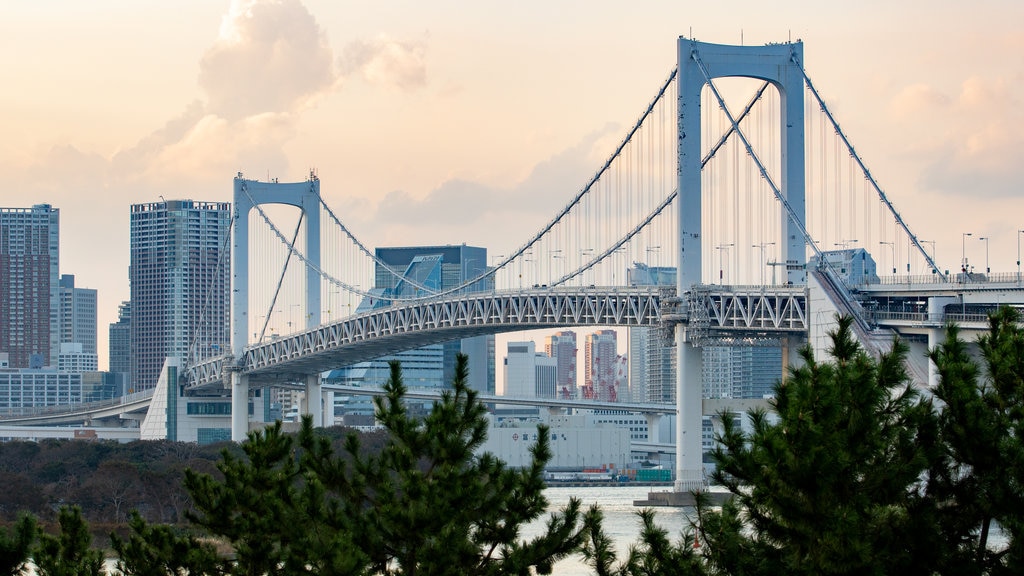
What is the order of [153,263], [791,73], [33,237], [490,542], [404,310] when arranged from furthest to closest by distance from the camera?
[33,237]
[153,263]
[404,310]
[791,73]
[490,542]

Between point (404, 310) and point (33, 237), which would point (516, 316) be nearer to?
point (404, 310)

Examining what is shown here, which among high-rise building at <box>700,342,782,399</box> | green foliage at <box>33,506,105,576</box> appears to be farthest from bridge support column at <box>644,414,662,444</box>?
green foliage at <box>33,506,105,576</box>

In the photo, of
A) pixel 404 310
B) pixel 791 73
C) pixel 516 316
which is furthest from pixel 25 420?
pixel 791 73

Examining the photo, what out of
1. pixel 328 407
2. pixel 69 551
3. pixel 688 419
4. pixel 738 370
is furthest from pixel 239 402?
pixel 738 370

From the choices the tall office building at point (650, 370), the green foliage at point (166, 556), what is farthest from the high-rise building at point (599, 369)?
the green foliage at point (166, 556)

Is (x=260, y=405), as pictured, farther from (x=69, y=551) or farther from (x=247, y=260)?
(x=69, y=551)
